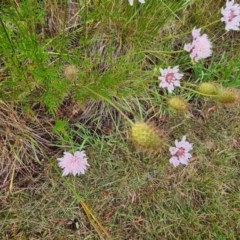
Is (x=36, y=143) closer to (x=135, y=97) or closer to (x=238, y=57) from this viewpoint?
(x=135, y=97)

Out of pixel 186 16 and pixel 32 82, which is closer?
pixel 32 82

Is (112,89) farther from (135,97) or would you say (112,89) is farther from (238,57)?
(238,57)

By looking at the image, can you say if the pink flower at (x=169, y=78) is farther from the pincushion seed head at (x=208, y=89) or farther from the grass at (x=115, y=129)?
the pincushion seed head at (x=208, y=89)

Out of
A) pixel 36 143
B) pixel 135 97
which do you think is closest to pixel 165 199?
pixel 135 97

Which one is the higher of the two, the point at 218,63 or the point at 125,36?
the point at 125,36

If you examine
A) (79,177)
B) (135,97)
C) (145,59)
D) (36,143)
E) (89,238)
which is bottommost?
(89,238)
